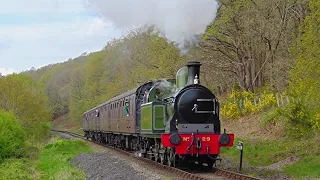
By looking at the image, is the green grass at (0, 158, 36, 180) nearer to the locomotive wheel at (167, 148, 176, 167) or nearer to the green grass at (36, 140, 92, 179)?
the green grass at (36, 140, 92, 179)

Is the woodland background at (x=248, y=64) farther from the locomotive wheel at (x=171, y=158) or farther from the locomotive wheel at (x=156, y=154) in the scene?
the locomotive wheel at (x=156, y=154)

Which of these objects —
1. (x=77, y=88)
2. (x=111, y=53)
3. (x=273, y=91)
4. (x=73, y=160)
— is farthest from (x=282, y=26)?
(x=77, y=88)

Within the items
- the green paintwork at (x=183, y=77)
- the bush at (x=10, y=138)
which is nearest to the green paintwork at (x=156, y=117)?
the green paintwork at (x=183, y=77)

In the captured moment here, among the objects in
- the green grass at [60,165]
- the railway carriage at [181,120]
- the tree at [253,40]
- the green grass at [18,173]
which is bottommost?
the green grass at [18,173]

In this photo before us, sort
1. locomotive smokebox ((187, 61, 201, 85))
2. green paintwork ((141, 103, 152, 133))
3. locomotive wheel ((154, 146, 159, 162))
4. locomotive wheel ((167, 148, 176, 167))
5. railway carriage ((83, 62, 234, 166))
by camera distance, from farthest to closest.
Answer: locomotive wheel ((154, 146, 159, 162)) < green paintwork ((141, 103, 152, 133)) < locomotive wheel ((167, 148, 176, 167)) < locomotive smokebox ((187, 61, 201, 85)) < railway carriage ((83, 62, 234, 166))

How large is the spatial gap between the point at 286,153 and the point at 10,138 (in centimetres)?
1551

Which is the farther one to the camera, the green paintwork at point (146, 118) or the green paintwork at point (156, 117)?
the green paintwork at point (146, 118)

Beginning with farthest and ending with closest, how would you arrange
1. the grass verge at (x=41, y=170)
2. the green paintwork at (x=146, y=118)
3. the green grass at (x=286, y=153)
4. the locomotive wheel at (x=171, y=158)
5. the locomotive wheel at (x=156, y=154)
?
the locomotive wheel at (x=156, y=154) → the green paintwork at (x=146, y=118) → the grass verge at (x=41, y=170) → the locomotive wheel at (x=171, y=158) → the green grass at (x=286, y=153)

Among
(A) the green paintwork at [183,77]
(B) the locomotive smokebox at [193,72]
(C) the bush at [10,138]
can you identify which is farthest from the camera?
(C) the bush at [10,138]

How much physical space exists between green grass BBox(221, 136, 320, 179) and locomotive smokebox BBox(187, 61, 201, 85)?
413 cm

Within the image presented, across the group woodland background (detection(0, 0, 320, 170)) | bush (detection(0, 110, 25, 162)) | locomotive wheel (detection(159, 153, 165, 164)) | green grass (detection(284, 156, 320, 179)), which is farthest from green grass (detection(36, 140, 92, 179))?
green grass (detection(284, 156, 320, 179))

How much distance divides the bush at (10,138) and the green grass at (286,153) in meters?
11.6

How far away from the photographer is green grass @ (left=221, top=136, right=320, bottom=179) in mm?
14656

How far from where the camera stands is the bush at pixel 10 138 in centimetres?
2458
